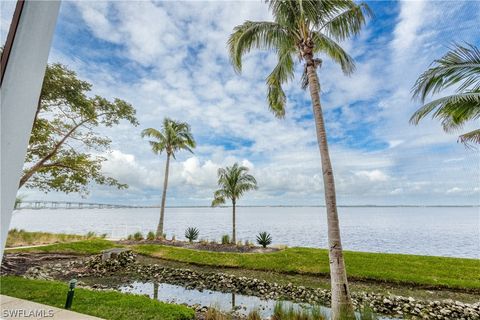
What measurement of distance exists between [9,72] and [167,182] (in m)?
17.3

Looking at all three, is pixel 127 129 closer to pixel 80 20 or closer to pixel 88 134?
pixel 88 134

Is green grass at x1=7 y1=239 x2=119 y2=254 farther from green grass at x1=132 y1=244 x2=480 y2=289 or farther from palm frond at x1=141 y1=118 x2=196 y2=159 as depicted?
palm frond at x1=141 y1=118 x2=196 y2=159

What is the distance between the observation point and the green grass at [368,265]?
7.38 m

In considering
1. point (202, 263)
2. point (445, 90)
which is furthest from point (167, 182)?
point (445, 90)

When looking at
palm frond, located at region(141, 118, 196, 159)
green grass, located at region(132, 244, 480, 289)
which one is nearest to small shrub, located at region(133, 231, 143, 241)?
green grass, located at region(132, 244, 480, 289)

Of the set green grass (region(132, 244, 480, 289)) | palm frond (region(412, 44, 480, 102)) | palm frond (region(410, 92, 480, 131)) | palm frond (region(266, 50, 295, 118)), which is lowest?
green grass (region(132, 244, 480, 289))

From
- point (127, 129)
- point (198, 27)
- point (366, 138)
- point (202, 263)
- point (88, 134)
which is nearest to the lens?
point (198, 27)

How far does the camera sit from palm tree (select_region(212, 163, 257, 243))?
16.9m

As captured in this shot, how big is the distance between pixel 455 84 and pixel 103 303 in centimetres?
747

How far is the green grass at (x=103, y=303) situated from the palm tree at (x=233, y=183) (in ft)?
39.8

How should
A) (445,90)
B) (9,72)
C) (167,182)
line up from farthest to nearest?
(167,182)
(445,90)
(9,72)

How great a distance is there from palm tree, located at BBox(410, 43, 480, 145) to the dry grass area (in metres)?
17.2

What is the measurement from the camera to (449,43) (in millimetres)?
3508

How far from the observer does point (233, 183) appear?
1705 centimetres
